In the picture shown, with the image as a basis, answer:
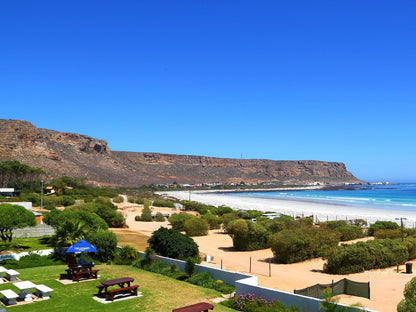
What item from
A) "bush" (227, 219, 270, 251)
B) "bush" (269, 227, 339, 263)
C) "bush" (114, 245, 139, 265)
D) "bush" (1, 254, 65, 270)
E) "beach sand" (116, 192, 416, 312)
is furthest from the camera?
"bush" (227, 219, 270, 251)

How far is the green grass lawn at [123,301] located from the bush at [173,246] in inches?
72.6

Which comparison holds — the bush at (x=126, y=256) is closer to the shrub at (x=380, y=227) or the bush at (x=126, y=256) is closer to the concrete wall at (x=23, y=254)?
the concrete wall at (x=23, y=254)

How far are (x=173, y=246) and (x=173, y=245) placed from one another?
2.8 inches

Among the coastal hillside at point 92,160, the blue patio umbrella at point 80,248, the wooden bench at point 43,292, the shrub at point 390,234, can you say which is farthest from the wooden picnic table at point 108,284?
the coastal hillside at point 92,160

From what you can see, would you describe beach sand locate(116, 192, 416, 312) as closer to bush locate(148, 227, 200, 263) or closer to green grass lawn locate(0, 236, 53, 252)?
bush locate(148, 227, 200, 263)

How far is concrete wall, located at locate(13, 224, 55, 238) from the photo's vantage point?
24516 millimetres

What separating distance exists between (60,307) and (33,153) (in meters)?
85.2

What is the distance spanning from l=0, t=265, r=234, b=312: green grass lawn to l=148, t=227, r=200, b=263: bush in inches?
72.6

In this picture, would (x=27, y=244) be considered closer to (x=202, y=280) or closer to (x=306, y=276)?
(x=202, y=280)

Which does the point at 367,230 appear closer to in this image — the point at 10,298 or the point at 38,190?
the point at 10,298

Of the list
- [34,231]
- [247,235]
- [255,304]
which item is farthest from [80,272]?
[247,235]

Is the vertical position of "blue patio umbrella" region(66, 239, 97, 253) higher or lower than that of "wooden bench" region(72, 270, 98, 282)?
higher

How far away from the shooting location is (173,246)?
59.7ft

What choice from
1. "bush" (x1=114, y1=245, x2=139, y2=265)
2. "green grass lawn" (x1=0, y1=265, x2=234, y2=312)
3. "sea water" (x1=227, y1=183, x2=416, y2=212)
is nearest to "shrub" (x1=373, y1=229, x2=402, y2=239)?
"green grass lawn" (x1=0, y1=265, x2=234, y2=312)
